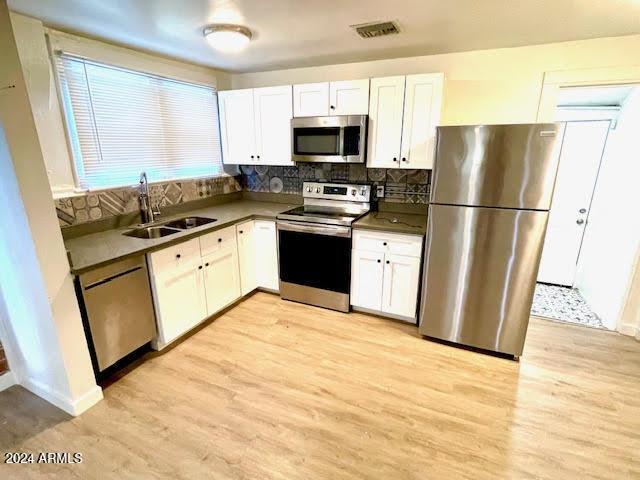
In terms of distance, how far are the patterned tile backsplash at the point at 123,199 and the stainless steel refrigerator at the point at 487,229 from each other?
96.7 inches

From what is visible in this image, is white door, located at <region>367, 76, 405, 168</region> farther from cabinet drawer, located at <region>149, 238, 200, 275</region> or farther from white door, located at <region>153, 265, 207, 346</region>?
white door, located at <region>153, 265, 207, 346</region>

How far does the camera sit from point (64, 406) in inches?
78.0

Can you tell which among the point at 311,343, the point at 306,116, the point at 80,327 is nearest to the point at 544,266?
the point at 311,343

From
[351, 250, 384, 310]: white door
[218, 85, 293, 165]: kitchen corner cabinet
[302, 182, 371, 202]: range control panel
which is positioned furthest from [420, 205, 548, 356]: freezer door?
[218, 85, 293, 165]: kitchen corner cabinet

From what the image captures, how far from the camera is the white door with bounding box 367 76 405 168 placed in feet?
9.04

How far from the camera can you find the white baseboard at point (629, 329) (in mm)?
2747

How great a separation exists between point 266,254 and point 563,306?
3.16m

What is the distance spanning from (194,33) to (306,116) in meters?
1.14

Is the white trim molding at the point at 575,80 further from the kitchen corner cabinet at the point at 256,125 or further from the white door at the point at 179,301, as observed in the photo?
the white door at the point at 179,301

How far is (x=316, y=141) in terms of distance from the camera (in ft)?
10.1

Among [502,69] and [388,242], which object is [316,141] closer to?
[388,242]

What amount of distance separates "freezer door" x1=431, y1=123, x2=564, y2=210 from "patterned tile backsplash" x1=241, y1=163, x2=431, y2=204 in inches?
31.4

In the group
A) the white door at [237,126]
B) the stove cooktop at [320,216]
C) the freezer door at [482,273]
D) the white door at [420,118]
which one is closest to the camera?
the freezer door at [482,273]

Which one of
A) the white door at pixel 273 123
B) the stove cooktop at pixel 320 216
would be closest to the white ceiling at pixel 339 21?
the white door at pixel 273 123
